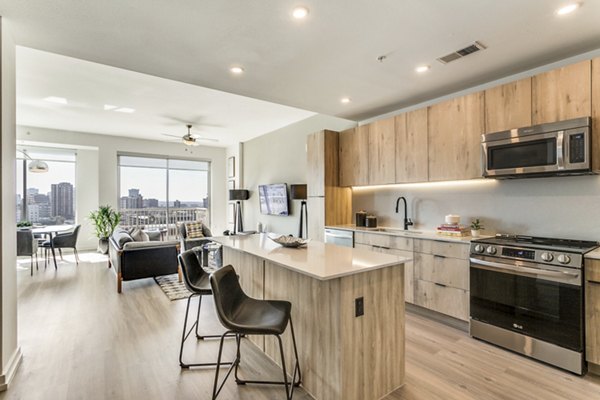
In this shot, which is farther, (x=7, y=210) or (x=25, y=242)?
(x=25, y=242)

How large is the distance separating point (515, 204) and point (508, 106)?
1.06 metres

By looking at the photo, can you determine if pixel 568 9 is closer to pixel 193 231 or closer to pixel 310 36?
pixel 310 36

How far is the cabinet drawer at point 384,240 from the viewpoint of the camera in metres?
3.51

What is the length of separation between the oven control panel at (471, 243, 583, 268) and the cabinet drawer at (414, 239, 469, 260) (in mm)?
113

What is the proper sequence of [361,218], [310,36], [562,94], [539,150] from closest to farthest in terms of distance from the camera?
[310,36] < [562,94] < [539,150] < [361,218]

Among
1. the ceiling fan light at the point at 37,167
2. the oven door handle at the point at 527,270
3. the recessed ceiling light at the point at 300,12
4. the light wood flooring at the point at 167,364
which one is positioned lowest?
the light wood flooring at the point at 167,364

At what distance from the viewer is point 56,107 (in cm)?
522

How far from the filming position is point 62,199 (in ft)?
25.3

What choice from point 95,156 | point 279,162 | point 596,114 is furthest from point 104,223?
point 596,114

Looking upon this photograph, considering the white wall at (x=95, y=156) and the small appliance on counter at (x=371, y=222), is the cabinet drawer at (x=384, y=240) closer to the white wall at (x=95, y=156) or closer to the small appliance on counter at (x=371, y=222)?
the small appliance on counter at (x=371, y=222)

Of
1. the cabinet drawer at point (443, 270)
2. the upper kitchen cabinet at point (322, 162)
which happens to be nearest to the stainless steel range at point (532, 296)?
the cabinet drawer at point (443, 270)

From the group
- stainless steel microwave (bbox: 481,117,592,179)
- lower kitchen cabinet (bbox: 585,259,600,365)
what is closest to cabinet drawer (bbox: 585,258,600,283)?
lower kitchen cabinet (bbox: 585,259,600,365)

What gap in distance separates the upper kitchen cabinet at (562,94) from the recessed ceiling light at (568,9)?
0.62 meters

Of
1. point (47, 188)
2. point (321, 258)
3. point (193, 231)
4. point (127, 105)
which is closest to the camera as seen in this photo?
point (321, 258)
